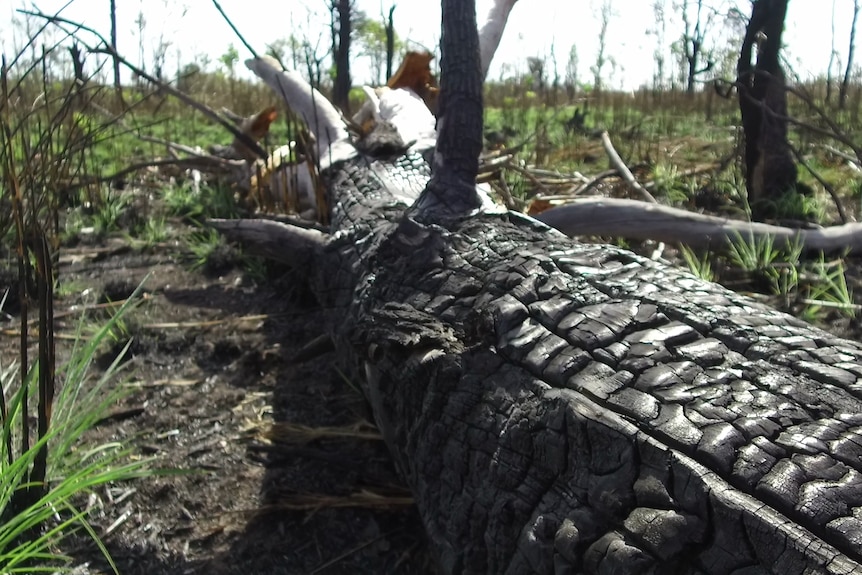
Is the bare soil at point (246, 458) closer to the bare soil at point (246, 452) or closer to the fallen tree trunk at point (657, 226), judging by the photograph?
the bare soil at point (246, 452)

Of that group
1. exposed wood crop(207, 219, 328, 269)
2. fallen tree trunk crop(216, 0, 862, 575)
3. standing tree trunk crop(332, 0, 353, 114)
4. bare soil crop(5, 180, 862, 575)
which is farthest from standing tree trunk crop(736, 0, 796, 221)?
standing tree trunk crop(332, 0, 353, 114)

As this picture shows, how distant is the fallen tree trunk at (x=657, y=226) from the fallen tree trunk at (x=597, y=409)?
140 centimetres

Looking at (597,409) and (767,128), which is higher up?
(767,128)

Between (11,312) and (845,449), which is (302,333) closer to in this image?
(11,312)

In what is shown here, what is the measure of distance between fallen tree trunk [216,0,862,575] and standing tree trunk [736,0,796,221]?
3262 mm

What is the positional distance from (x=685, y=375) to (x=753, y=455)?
0.23 meters

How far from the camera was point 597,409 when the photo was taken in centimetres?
124

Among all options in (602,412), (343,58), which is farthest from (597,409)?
(343,58)

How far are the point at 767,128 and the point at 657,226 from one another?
1689mm

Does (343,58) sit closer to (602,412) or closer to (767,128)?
(767,128)

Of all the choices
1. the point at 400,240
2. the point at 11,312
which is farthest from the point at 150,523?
the point at 11,312

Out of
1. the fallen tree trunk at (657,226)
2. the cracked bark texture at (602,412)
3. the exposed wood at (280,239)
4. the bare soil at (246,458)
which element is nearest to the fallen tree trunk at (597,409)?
the cracked bark texture at (602,412)

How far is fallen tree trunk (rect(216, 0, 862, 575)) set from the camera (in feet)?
3.26

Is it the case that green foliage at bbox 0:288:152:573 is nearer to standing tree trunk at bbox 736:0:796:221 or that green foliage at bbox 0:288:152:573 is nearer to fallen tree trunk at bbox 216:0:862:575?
fallen tree trunk at bbox 216:0:862:575
